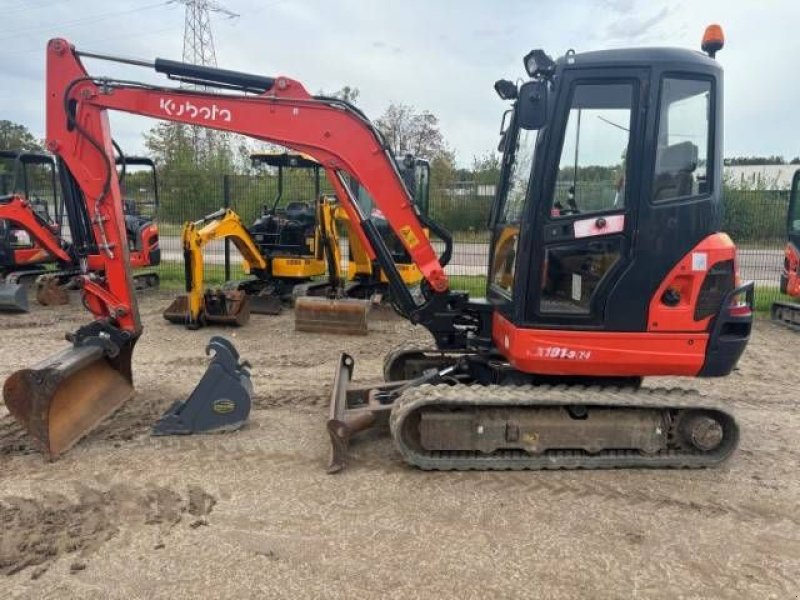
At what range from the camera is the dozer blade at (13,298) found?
970 cm

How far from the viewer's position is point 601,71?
3953mm

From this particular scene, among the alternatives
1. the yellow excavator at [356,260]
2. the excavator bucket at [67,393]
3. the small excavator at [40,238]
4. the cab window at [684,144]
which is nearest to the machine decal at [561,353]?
the cab window at [684,144]

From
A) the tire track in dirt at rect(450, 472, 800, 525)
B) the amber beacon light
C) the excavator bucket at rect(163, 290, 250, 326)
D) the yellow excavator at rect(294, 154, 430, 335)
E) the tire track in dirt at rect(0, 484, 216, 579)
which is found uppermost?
the amber beacon light

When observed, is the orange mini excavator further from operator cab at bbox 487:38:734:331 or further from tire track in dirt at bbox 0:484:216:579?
tire track in dirt at bbox 0:484:216:579

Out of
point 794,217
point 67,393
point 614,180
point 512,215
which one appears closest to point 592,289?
point 614,180

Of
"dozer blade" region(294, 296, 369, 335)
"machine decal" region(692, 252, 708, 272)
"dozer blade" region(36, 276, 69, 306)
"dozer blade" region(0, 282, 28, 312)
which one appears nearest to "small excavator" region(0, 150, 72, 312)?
"dozer blade" region(36, 276, 69, 306)

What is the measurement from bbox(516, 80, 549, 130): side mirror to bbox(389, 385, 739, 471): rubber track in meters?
1.75

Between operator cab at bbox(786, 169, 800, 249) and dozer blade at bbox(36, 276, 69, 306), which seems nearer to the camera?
operator cab at bbox(786, 169, 800, 249)

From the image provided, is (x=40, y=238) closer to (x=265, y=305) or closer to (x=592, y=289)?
(x=265, y=305)

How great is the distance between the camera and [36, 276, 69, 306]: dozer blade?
10.4m

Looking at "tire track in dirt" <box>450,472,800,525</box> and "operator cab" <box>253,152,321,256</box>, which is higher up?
"operator cab" <box>253,152,321,256</box>

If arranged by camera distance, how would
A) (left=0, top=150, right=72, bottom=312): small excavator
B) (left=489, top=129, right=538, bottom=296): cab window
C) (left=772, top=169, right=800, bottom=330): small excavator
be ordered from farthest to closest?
(left=0, top=150, right=72, bottom=312): small excavator < (left=772, top=169, right=800, bottom=330): small excavator < (left=489, top=129, right=538, bottom=296): cab window

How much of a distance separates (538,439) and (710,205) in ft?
6.19

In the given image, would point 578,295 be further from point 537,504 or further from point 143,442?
point 143,442
